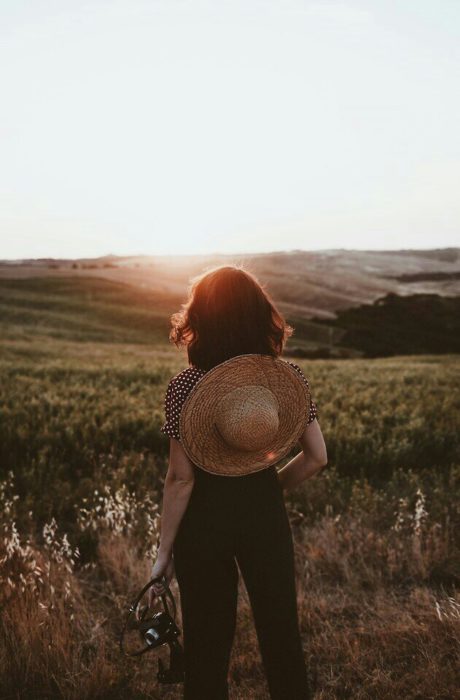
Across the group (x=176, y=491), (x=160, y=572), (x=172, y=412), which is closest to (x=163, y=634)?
(x=160, y=572)

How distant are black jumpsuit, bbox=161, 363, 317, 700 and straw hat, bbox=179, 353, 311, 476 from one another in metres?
0.13

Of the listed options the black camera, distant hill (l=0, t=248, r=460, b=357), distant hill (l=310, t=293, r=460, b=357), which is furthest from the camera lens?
distant hill (l=310, t=293, r=460, b=357)

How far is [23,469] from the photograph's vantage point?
7.60 meters

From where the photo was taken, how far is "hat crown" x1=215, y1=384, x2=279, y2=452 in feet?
8.82

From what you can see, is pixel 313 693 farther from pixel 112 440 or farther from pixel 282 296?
pixel 282 296

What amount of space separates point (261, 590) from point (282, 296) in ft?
243

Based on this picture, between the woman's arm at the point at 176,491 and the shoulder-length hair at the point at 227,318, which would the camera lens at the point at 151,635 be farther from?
the shoulder-length hair at the point at 227,318

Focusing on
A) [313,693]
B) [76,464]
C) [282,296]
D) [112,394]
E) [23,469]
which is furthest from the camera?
[282,296]

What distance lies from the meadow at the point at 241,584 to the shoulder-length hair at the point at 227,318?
231 centimetres

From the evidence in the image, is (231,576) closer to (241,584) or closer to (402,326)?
(241,584)

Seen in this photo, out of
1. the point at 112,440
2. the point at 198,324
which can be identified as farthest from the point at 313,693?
the point at 112,440

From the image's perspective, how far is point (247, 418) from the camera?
2.68 meters

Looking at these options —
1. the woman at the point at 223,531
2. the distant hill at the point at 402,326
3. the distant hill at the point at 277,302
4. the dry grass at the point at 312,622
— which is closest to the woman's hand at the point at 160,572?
the woman at the point at 223,531

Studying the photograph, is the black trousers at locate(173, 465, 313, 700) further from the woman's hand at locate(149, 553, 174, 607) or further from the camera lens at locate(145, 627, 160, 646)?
the camera lens at locate(145, 627, 160, 646)
